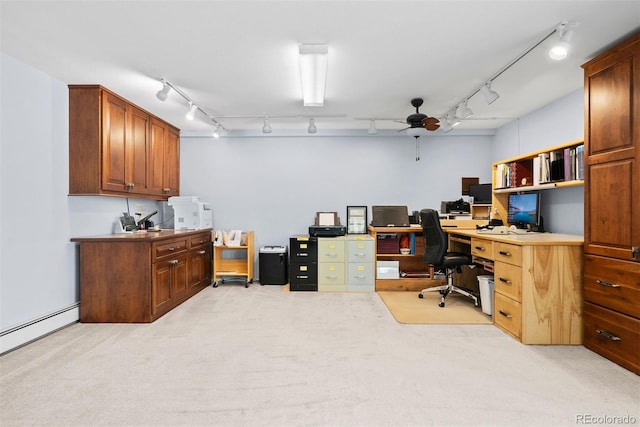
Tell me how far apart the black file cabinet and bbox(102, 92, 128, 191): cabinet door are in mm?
2270

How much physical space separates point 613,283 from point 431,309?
5.63ft

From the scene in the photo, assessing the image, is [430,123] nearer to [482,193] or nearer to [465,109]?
[465,109]

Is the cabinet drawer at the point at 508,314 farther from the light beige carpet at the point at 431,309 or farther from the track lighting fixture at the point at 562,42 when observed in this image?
the track lighting fixture at the point at 562,42

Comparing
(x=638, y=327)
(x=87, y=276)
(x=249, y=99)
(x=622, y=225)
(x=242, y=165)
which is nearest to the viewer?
(x=638, y=327)

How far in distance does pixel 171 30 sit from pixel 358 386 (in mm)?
2856

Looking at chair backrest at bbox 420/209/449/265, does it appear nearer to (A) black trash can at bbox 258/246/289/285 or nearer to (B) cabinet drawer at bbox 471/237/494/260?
(B) cabinet drawer at bbox 471/237/494/260

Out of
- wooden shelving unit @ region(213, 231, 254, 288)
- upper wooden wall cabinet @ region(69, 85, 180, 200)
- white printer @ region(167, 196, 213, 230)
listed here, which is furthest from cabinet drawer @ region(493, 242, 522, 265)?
upper wooden wall cabinet @ region(69, 85, 180, 200)

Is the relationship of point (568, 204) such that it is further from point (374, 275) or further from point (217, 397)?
point (217, 397)

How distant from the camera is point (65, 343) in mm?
2732

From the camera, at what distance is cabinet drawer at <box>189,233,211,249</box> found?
4.26 m

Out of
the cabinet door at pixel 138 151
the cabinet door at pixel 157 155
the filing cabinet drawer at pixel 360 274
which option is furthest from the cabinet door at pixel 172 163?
the filing cabinet drawer at pixel 360 274

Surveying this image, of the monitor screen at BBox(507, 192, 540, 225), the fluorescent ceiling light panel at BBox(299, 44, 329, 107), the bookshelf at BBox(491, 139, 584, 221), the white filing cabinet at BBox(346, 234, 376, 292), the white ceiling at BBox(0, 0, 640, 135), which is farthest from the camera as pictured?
the white filing cabinet at BBox(346, 234, 376, 292)

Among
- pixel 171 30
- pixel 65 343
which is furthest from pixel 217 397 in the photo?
pixel 171 30

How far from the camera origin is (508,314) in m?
2.91
